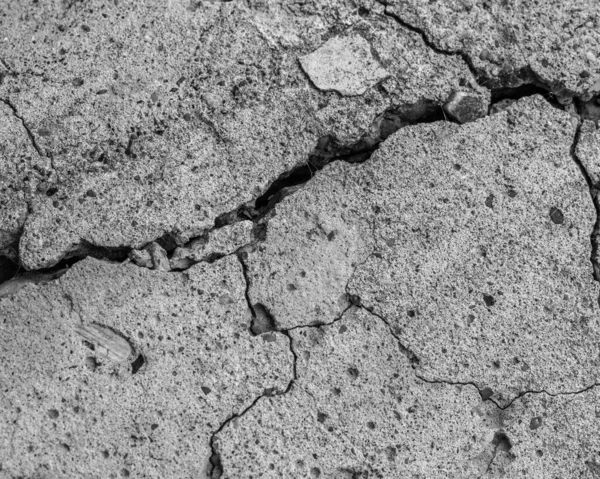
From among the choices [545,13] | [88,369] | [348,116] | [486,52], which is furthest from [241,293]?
[545,13]

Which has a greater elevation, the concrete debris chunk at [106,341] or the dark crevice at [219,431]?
the concrete debris chunk at [106,341]

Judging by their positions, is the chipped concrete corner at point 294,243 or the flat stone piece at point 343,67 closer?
the chipped concrete corner at point 294,243

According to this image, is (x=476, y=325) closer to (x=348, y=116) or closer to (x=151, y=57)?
(x=348, y=116)

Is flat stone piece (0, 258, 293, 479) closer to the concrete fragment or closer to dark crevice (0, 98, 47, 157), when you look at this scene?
the concrete fragment

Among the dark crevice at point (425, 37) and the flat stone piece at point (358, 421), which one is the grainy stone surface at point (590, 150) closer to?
the dark crevice at point (425, 37)

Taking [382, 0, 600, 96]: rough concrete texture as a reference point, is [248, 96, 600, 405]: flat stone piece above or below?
below

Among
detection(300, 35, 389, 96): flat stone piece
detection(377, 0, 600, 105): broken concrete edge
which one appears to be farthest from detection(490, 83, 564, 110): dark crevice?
detection(300, 35, 389, 96): flat stone piece

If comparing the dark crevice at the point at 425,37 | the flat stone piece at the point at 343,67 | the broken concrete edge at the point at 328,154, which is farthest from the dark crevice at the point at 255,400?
the dark crevice at the point at 425,37
